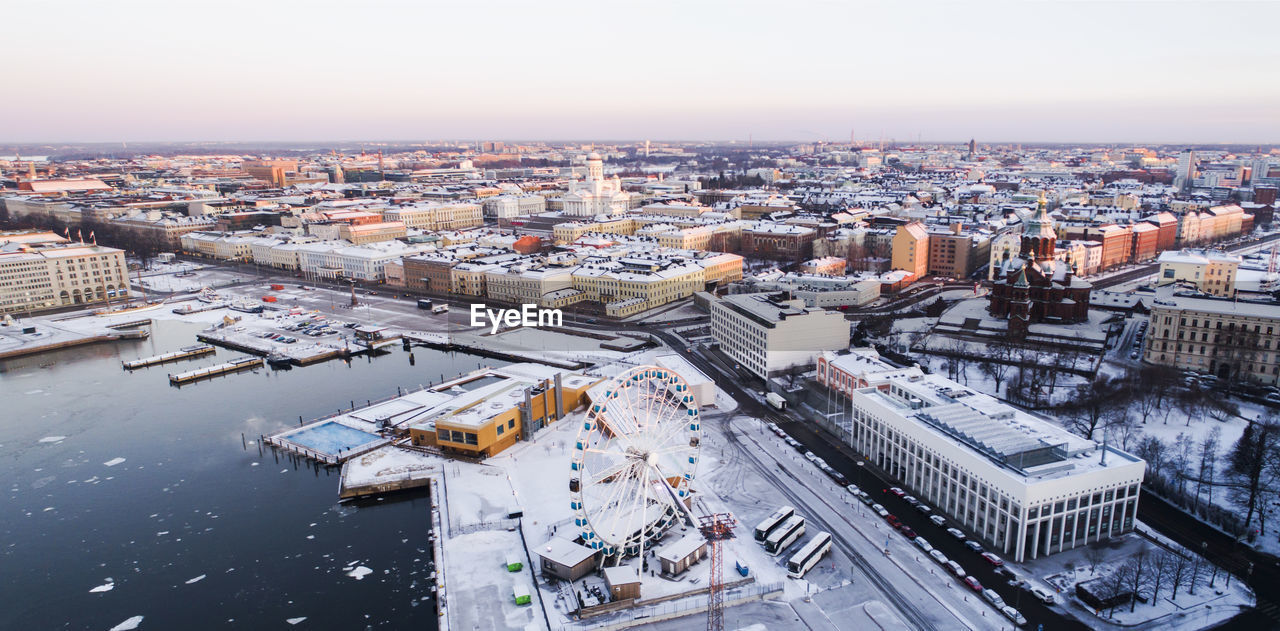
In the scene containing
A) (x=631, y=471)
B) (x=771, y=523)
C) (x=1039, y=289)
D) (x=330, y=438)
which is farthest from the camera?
(x=1039, y=289)

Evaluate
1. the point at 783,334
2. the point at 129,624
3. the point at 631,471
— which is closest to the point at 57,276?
the point at 129,624

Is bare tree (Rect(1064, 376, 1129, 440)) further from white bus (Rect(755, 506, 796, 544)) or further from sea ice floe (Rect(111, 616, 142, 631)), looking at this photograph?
sea ice floe (Rect(111, 616, 142, 631))

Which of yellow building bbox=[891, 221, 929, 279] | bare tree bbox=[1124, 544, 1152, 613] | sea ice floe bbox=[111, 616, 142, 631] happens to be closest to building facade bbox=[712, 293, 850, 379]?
bare tree bbox=[1124, 544, 1152, 613]

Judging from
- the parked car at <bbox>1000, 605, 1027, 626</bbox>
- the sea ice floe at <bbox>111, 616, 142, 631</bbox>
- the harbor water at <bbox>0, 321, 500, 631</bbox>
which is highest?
the parked car at <bbox>1000, 605, 1027, 626</bbox>

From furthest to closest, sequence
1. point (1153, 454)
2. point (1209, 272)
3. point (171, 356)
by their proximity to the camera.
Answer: point (1209, 272) < point (171, 356) < point (1153, 454)

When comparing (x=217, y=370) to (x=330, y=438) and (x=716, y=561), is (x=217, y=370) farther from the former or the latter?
(x=716, y=561)

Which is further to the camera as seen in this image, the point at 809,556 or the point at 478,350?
the point at 478,350

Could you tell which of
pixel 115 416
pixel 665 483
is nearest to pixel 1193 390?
pixel 665 483
